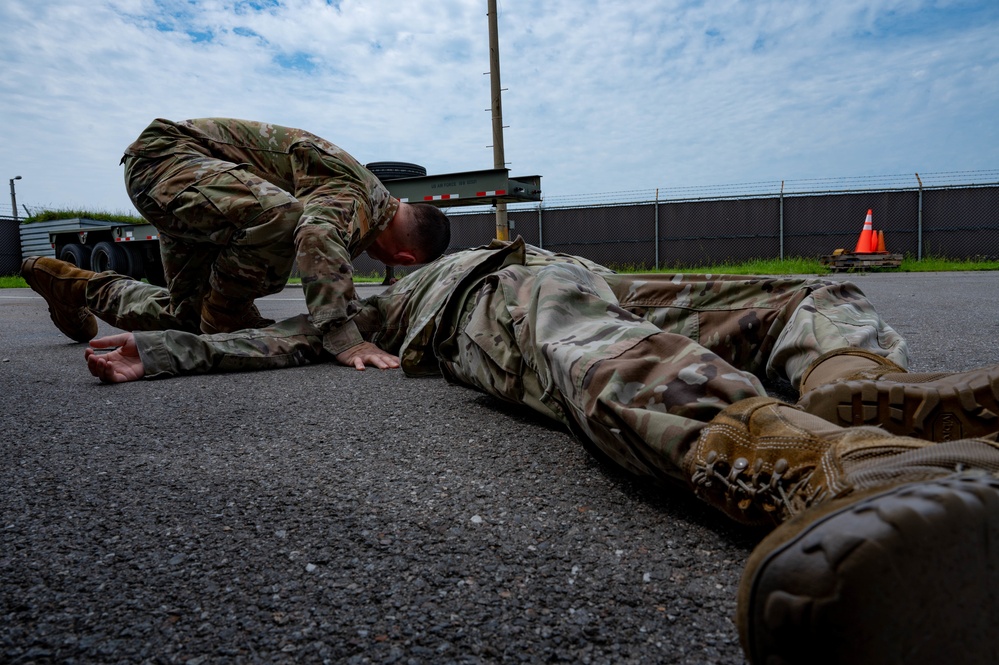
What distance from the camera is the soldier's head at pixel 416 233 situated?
3.46 m

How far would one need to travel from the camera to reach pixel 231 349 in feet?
9.11

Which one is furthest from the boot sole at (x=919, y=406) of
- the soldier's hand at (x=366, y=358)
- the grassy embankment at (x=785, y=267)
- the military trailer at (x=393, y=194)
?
the grassy embankment at (x=785, y=267)

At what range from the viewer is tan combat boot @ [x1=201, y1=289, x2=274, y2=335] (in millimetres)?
3389

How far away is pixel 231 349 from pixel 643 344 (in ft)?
6.70

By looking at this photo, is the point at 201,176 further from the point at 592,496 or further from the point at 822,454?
the point at 822,454

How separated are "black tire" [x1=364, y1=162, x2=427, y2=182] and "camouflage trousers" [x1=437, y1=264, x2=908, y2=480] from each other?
7243 mm

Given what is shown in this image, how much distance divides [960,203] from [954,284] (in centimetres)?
855

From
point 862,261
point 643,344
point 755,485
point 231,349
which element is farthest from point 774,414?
point 862,261

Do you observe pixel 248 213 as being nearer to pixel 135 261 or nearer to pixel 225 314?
pixel 225 314

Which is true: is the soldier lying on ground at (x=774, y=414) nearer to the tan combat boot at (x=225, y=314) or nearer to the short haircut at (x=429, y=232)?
the tan combat boot at (x=225, y=314)

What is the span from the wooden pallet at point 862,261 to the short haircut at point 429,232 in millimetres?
9389

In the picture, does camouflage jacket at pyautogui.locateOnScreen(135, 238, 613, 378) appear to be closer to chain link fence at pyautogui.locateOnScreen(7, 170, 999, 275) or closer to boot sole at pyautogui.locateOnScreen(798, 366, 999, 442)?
boot sole at pyautogui.locateOnScreen(798, 366, 999, 442)

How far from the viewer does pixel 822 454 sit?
0.87 meters

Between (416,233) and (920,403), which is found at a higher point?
(416,233)
